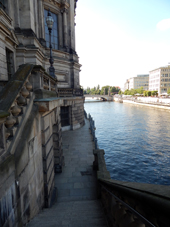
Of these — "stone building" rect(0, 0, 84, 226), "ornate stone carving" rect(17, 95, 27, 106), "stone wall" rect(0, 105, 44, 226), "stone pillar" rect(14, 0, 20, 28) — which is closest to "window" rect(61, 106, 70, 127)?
"stone pillar" rect(14, 0, 20, 28)

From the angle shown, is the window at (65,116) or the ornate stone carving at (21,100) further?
the window at (65,116)

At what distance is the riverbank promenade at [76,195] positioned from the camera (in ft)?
12.7

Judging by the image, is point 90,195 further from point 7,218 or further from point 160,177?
point 160,177

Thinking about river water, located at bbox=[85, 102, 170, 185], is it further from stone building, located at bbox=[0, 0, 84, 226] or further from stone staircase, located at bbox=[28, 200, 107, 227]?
stone staircase, located at bbox=[28, 200, 107, 227]

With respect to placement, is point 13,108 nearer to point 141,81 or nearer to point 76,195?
point 76,195

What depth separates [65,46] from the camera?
1959cm

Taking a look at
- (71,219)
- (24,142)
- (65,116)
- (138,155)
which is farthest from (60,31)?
(71,219)

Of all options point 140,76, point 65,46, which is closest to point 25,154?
point 65,46

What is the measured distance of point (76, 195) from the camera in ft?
21.4

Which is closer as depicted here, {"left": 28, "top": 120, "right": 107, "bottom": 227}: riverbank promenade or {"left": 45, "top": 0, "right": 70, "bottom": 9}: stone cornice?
{"left": 28, "top": 120, "right": 107, "bottom": 227}: riverbank promenade

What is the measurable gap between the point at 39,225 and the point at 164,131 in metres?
25.1

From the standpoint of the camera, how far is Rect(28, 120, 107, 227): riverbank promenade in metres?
3.86

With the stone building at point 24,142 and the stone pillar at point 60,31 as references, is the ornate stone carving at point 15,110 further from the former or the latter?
the stone pillar at point 60,31

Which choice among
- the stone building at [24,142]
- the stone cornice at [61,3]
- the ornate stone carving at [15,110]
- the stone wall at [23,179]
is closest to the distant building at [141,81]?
the stone cornice at [61,3]
